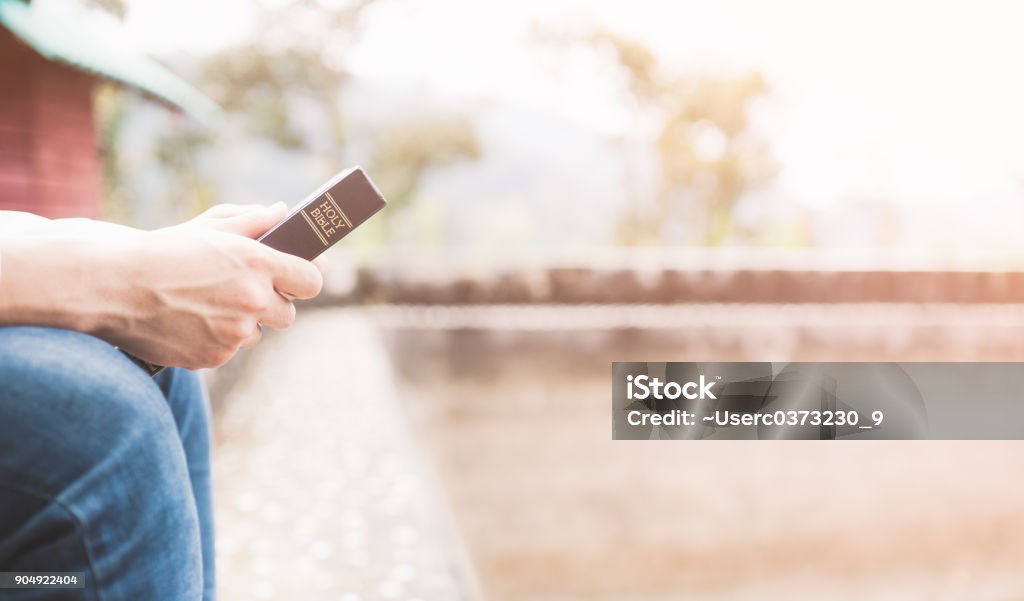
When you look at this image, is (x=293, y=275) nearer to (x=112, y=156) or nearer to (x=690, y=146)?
(x=112, y=156)

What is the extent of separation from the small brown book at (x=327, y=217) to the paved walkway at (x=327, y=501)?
751mm

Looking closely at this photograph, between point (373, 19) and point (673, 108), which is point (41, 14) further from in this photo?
point (673, 108)

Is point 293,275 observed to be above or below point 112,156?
below

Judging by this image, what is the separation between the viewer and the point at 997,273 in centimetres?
664

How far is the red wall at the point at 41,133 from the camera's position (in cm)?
293

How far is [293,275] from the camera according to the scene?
59 centimetres

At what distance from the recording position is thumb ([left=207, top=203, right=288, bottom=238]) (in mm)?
617

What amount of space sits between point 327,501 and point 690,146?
9107 mm

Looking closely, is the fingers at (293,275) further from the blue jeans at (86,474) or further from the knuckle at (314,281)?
the blue jeans at (86,474)

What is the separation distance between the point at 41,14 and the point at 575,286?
15.9ft

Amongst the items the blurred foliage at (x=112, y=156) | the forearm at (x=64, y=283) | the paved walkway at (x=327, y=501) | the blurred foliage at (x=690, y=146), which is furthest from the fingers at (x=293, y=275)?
the blurred foliage at (x=690, y=146)

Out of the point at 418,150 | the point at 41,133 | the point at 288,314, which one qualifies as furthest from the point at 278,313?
the point at 418,150

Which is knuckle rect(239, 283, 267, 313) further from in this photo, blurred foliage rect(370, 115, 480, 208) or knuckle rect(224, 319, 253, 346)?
blurred foliage rect(370, 115, 480, 208)

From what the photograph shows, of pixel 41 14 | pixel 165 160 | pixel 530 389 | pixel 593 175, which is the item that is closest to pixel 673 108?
pixel 593 175
